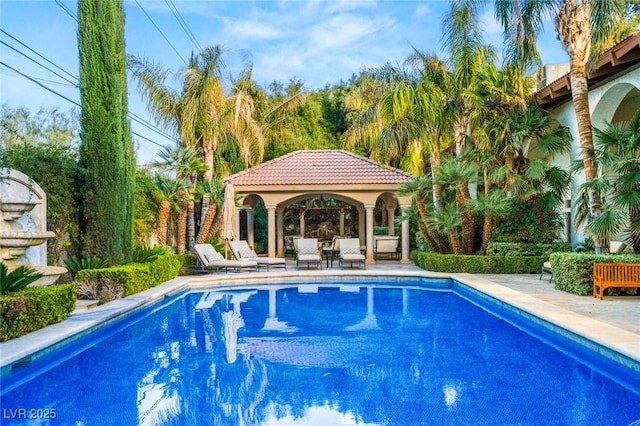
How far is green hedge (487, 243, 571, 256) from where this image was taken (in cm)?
1599

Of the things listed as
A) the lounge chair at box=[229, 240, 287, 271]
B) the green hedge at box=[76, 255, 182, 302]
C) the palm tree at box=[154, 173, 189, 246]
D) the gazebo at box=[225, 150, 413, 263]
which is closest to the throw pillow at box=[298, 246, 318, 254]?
the lounge chair at box=[229, 240, 287, 271]

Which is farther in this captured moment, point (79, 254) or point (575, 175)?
point (575, 175)

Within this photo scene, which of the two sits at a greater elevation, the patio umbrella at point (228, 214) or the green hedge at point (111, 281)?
the patio umbrella at point (228, 214)

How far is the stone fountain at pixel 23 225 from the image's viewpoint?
833 centimetres

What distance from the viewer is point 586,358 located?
706 centimetres

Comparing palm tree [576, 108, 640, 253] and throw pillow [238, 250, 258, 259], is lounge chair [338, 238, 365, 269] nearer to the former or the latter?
throw pillow [238, 250, 258, 259]

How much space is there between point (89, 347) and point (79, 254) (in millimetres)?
4733

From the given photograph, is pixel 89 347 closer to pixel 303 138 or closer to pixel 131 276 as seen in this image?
pixel 131 276

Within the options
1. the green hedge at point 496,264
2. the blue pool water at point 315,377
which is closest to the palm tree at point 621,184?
Answer: the blue pool water at point 315,377

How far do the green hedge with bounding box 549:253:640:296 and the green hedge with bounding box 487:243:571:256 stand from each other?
4003 millimetres

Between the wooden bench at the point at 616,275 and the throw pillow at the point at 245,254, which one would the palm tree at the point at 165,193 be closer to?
the throw pillow at the point at 245,254

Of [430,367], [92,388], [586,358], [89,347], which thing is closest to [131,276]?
[89,347]

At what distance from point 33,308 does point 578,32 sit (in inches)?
507

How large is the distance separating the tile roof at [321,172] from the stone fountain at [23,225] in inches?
426
